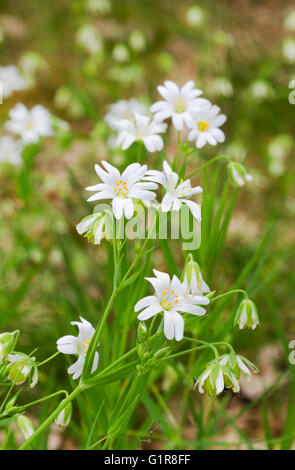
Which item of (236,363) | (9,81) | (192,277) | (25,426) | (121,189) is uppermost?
(9,81)

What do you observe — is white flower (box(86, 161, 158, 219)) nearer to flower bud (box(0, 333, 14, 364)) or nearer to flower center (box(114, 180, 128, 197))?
flower center (box(114, 180, 128, 197))

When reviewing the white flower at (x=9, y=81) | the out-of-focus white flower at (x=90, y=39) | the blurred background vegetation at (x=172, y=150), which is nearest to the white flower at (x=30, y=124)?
the blurred background vegetation at (x=172, y=150)

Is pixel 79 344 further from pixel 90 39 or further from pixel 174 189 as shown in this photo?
pixel 90 39

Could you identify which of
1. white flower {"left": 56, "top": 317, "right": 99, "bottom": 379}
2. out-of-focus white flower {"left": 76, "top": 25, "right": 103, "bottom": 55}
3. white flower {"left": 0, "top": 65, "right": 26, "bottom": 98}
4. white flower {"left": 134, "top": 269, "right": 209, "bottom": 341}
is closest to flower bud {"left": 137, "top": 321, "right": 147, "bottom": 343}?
white flower {"left": 134, "top": 269, "right": 209, "bottom": 341}

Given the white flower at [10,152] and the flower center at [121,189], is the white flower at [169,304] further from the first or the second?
the white flower at [10,152]

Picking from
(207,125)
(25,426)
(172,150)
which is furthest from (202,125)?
(172,150)

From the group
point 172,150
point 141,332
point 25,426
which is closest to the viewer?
point 141,332
